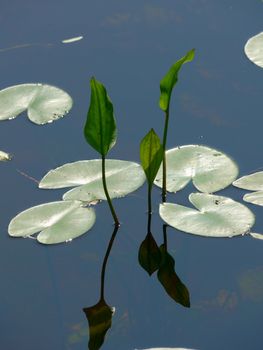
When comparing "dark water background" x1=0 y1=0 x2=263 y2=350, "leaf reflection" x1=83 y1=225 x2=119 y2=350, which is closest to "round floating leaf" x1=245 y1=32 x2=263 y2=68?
"dark water background" x1=0 y1=0 x2=263 y2=350

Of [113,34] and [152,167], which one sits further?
[113,34]

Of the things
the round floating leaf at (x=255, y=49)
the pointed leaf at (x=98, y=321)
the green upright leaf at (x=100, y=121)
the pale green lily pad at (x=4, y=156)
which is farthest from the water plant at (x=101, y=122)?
the round floating leaf at (x=255, y=49)

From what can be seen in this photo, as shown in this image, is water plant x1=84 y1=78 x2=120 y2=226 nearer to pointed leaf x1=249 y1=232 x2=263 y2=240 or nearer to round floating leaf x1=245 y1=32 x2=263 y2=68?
pointed leaf x1=249 y1=232 x2=263 y2=240

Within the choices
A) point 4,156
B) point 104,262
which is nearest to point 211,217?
point 104,262

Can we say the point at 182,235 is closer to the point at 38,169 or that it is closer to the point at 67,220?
the point at 67,220

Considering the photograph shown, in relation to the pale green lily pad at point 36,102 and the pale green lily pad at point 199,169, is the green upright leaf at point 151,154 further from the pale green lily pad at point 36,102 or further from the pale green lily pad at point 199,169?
the pale green lily pad at point 36,102

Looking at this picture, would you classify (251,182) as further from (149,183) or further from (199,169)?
(149,183)

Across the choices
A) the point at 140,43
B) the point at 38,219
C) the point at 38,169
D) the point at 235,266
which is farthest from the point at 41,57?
Result: the point at 235,266
